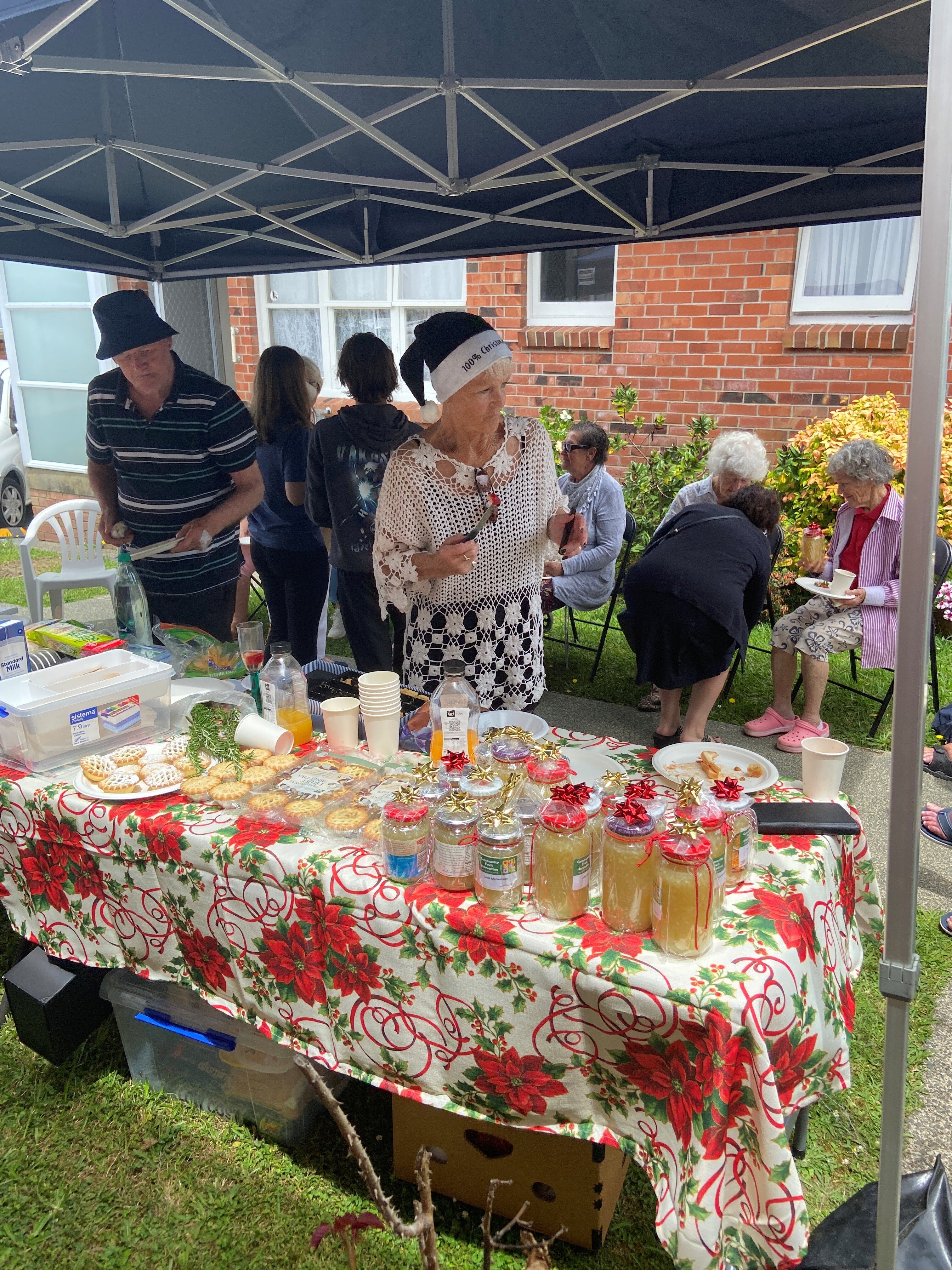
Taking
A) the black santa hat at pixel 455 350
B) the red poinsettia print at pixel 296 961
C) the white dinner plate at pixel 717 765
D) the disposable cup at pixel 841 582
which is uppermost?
the black santa hat at pixel 455 350

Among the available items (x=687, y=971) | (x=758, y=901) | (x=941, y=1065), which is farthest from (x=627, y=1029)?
(x=941, y=1065)

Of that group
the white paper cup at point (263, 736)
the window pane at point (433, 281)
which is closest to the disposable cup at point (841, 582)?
the white paper cup at point (263, 736)

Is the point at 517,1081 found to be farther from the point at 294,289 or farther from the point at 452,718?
the point at 294,289

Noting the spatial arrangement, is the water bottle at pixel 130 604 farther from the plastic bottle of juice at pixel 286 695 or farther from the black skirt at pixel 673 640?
the black skirt at pixel 673 640

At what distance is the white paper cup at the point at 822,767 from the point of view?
5.96 feet

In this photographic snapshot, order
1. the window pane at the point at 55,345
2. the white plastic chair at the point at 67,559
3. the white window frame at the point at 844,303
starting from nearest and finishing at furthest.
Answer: the white plastic chair at the point at 67,559 → the white window frame at the point at 844,303 → the window pane at the point at 55,345

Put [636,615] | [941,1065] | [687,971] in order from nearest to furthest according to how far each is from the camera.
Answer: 1. [687,971]
2. [941,1065]
3. [636,615]

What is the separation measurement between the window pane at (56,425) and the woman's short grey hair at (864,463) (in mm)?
7510

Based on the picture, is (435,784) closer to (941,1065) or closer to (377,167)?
(941,1065)

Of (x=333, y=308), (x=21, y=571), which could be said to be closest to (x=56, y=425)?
(x=21, y=571)

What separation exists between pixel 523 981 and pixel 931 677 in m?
4.20

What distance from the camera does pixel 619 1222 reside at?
6.18 ft

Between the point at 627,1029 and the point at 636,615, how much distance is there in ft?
8.77

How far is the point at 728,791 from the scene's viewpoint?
1.58 meters
